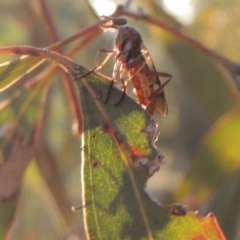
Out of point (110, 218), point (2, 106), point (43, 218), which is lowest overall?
point (110, 218)

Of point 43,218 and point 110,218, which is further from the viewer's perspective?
point 43,218

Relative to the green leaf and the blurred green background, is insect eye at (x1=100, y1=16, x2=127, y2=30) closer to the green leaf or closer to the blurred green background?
the blurred green background

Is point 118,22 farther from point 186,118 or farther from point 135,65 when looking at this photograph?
point 186,118

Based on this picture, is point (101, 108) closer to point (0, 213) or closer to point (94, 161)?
point (94, 161)

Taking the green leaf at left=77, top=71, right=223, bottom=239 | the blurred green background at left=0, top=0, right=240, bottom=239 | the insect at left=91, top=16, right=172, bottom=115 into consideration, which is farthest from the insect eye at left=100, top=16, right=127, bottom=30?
the green leaf at left=77, top=71, right=223, bottom=239

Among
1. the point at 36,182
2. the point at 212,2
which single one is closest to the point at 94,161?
the point at 36,182

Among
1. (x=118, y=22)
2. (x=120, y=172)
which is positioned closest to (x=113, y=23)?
(x=118, y=22)

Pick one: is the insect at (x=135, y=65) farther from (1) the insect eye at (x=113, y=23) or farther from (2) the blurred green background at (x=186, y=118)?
(2) the blurred green background at (x=186, y=118)
